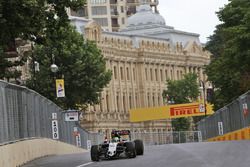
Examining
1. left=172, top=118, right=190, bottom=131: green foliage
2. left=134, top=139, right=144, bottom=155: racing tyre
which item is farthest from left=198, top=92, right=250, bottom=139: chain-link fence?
left=172, top=118, right=190, bottom=131: green foliage

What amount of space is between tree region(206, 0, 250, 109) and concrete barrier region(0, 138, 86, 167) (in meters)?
18.9

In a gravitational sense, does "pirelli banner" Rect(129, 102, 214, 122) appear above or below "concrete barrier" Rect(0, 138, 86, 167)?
above

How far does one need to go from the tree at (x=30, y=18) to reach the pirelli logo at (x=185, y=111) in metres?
95.5

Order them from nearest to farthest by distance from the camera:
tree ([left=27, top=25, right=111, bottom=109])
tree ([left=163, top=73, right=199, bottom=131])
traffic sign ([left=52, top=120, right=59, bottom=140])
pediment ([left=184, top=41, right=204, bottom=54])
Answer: traffic sign ([left=52, top=120, right=59, bottom=140]) → tree ([left=27, top=25, right=111, bottom=109]) → tree ([left=163, top=73, right=199, bottom=131]) → pediment ([left=184, top=41, right=204, bottom=54])

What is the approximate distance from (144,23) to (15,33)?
5659 inches

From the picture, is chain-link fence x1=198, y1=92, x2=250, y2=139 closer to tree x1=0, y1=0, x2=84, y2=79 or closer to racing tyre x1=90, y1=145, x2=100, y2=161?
tree x1=0, y1=0, x2=84, y2=79

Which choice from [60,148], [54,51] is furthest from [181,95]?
[60,148]

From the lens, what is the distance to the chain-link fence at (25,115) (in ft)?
105

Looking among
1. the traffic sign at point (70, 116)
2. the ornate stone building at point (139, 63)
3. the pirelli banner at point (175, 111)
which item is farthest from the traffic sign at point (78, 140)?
the ornate stone building at point (139, 63)

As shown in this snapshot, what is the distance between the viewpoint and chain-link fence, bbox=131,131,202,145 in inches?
4574

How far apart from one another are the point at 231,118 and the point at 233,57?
1327 centimetres

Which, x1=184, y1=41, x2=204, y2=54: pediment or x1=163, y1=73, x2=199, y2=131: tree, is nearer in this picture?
x1=163, y1=73, x2=199, y2=131: tree

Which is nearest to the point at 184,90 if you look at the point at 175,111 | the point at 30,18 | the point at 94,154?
the point at 175,111

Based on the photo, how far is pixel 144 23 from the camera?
178m
